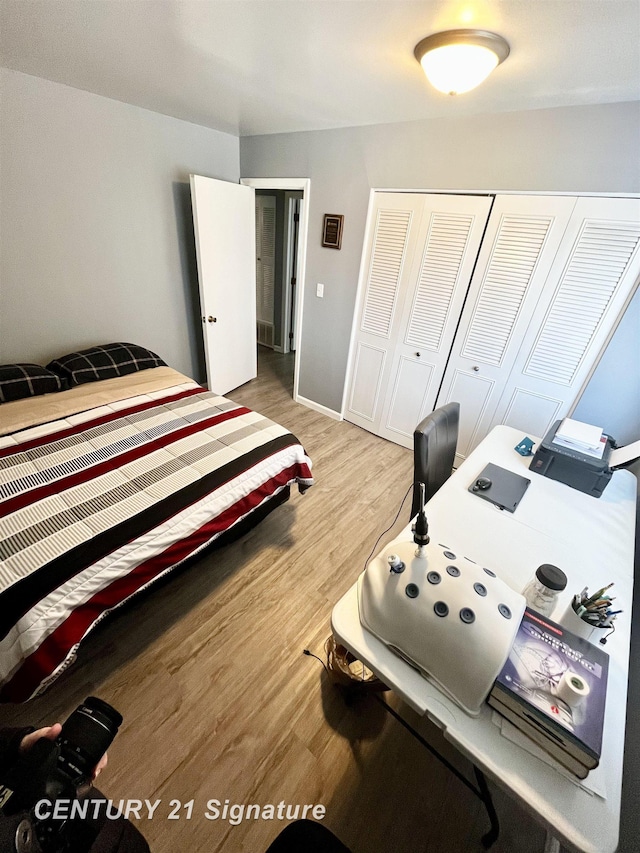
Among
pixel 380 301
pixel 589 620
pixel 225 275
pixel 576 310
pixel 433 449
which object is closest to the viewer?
pixel 589 620

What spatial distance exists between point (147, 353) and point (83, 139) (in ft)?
4.49

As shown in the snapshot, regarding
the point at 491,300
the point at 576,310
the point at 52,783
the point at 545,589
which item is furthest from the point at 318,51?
the point at 52,783

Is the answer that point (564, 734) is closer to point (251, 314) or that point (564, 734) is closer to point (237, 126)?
point (251, 314)

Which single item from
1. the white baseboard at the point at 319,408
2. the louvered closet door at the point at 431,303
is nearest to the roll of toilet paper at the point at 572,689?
the louvered closet door at the point at 431,303

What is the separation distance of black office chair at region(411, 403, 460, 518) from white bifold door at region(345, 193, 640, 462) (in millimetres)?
905

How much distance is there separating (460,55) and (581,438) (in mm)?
1559

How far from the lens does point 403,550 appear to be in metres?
0.84

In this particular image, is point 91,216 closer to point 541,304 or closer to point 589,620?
point 541,304

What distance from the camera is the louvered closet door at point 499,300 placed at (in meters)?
1.83

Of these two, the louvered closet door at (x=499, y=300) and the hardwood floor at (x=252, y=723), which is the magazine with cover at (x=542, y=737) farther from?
the louvered closet door at (x=499, y=300)

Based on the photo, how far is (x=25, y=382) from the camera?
197cm

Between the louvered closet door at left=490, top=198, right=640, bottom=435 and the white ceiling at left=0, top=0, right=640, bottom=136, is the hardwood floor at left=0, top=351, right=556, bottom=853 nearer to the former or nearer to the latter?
the louvered closet door at left=490, top=198, right=640, bottom=435

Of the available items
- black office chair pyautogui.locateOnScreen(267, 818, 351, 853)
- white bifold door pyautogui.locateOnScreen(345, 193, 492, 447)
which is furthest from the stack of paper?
black office chair pyautogui.locateOnScreen(267, 818, 351, 853)

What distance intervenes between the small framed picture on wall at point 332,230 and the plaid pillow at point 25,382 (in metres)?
2.20
